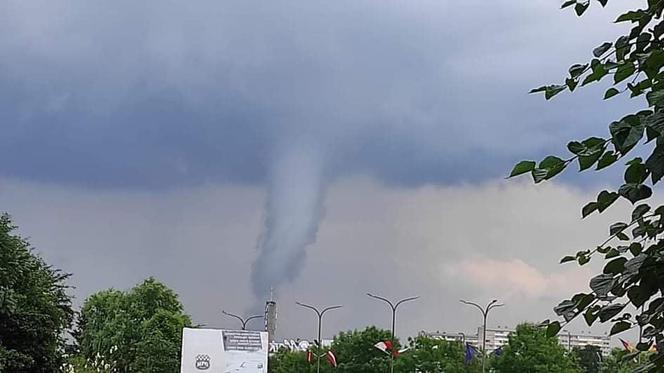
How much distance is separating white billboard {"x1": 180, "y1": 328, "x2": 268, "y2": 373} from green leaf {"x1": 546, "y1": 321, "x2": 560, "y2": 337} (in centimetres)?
4547

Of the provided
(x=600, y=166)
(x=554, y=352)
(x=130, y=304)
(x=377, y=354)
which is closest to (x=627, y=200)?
(x=600, y=166)

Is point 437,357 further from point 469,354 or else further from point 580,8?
point 580,8

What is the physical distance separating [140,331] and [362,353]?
699 inches

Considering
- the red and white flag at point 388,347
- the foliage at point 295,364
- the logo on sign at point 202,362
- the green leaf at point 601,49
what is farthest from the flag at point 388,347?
the green leaf at point 601,49

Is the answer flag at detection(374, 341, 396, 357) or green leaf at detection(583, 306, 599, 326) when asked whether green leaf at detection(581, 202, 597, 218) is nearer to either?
→ green leaf at detection(583, 306, 599, 326)

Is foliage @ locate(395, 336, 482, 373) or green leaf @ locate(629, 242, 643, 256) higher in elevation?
foliage @ locate(395, 336, 482, 373)

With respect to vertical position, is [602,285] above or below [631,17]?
below

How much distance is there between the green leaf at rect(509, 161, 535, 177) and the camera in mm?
1695

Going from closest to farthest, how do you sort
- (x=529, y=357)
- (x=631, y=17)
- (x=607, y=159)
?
(x=607, y=159), (x=631, y=17), (x=529, y=357)

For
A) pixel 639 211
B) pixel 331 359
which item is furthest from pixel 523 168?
pixel 331 359

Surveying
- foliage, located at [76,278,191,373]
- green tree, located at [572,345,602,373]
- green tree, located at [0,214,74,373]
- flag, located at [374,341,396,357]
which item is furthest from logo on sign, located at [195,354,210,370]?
green tree, located at [572,345,602,373]

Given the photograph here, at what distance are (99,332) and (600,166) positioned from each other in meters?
77.5

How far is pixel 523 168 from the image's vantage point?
1.70 meters

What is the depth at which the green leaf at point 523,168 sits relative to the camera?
1695mm
